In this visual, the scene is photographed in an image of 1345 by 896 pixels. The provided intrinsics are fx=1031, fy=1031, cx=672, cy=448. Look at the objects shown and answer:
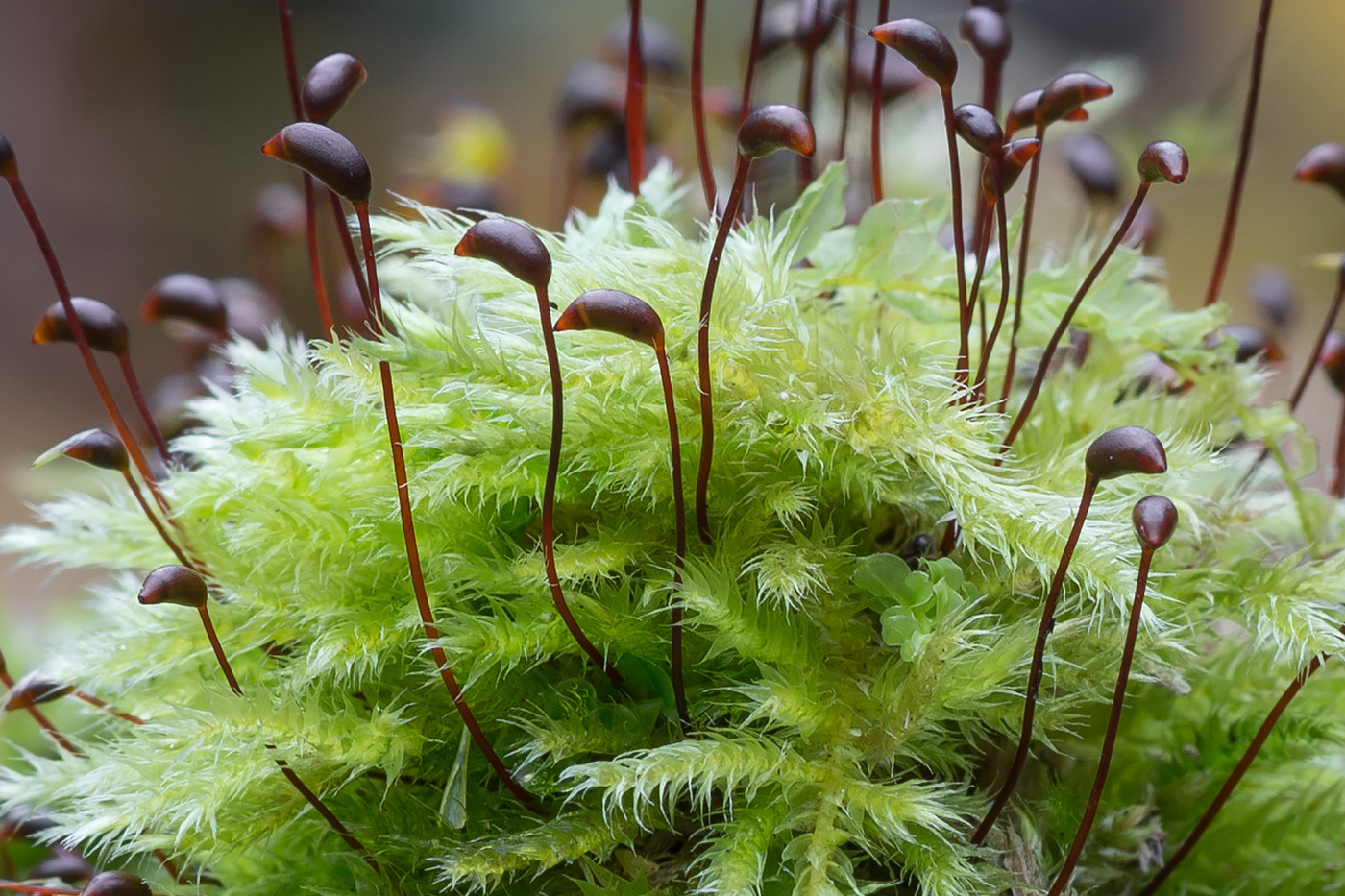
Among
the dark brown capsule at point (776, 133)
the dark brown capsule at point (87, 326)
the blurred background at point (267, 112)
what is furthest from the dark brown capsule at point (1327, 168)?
the blurred background at point (267, 112)

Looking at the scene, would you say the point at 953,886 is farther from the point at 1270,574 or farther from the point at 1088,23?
the point at 1088,23

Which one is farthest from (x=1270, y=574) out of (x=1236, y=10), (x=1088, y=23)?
(x=1236, y=10)

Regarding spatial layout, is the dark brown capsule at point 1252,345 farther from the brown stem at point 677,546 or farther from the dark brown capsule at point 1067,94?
the brown stem at point 677,546

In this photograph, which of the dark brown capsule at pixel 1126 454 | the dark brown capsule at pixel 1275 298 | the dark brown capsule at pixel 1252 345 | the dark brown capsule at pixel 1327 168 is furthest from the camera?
the dark brown capsule at pixel 1275 298

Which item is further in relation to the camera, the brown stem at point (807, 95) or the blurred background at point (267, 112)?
the blurred background at point (267, 112)

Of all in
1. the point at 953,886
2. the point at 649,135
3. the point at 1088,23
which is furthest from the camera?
the point at 1088,23

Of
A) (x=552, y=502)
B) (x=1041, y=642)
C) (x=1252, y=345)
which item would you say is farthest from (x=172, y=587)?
(x=1252, y=345)
